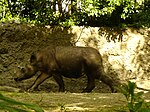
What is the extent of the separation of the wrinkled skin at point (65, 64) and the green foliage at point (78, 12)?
5.68 ft

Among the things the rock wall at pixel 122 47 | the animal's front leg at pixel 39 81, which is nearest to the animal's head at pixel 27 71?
the animal's front leg at pixel 39 81

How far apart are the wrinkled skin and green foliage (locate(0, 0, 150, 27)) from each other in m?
1.73

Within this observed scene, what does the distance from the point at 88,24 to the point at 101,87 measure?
2.29 m

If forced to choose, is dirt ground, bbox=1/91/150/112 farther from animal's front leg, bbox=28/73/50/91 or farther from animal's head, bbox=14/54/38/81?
animal's head, bbox=14/54/38/81

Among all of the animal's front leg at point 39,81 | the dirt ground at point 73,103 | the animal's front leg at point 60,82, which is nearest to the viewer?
the dirt ground at point 73,103

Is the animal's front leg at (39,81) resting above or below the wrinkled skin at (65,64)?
below

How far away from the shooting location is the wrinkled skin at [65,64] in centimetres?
992

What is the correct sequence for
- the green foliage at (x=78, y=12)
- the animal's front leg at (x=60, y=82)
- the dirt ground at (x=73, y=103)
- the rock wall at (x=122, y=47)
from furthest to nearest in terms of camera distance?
the rock wall at (x=122, y=47) < the green foliage at (x=78, y=12) < the animal's front leg at (x=60, y=82) < the dirt ground at (x=73, y=103)

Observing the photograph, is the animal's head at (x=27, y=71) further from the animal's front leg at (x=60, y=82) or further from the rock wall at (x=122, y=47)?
the rock wall at (x=122, y=47)

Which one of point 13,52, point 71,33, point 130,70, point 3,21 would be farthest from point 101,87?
point 3,21

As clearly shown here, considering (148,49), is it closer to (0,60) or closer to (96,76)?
(96,76)

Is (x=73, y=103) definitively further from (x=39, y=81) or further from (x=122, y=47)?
(x=122, y=47)

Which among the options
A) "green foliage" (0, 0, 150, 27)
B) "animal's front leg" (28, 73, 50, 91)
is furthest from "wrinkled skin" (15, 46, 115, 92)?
"green foliage" (0, 0, 150, 27)

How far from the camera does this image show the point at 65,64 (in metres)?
10.1
